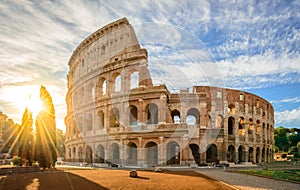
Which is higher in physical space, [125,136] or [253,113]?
[253,113]

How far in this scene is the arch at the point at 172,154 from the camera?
3153cm

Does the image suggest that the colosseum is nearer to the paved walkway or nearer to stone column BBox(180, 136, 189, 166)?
stone column BBox(180, 136, 189, 166)

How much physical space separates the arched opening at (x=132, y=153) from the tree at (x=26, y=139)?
1079 cm

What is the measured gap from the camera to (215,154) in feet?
112

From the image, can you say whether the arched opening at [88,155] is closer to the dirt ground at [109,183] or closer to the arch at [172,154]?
the arch at [172,154]

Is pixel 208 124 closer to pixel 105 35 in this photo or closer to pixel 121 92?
pixel 121 92

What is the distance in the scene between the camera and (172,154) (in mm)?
33219

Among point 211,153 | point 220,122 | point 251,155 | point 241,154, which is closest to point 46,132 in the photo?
point 211,153

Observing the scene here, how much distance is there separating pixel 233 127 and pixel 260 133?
7250 millimetres

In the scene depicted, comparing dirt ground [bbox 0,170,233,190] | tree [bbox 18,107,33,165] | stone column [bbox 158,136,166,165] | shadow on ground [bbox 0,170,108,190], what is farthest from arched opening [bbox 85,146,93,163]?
shadow on ground [bbox 0,170,108,190]

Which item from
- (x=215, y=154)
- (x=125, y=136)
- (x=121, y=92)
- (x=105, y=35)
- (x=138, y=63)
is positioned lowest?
(x=215, y=154)

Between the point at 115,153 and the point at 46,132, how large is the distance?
37.5ft

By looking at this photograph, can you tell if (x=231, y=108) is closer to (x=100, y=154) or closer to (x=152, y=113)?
(x=152, y=113)

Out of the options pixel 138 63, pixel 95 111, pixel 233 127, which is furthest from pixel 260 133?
pixel 95 111
